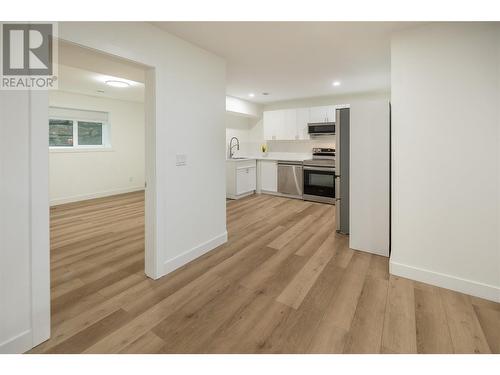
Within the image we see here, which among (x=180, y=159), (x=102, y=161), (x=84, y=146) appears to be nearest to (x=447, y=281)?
(x=180, y=159)

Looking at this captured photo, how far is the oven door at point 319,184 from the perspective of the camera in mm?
5543

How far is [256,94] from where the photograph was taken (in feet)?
18.3

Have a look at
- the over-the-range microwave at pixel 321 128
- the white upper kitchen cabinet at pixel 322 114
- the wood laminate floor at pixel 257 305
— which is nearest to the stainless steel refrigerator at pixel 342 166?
the wood laminate floor at pixel 257 305

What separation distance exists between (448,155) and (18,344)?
11.1 feet

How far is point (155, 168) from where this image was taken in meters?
2.41

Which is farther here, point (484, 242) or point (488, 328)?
point (484, 242)

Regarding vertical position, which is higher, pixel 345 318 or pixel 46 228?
pixel 46 228

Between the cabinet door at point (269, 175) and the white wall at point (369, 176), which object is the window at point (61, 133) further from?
the white wall at point (369, 176)

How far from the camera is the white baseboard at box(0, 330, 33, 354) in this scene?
1503 millimetres

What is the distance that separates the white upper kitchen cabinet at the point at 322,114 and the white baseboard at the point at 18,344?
5667 mm

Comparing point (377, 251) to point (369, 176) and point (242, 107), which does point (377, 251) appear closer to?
point (369, 176)
